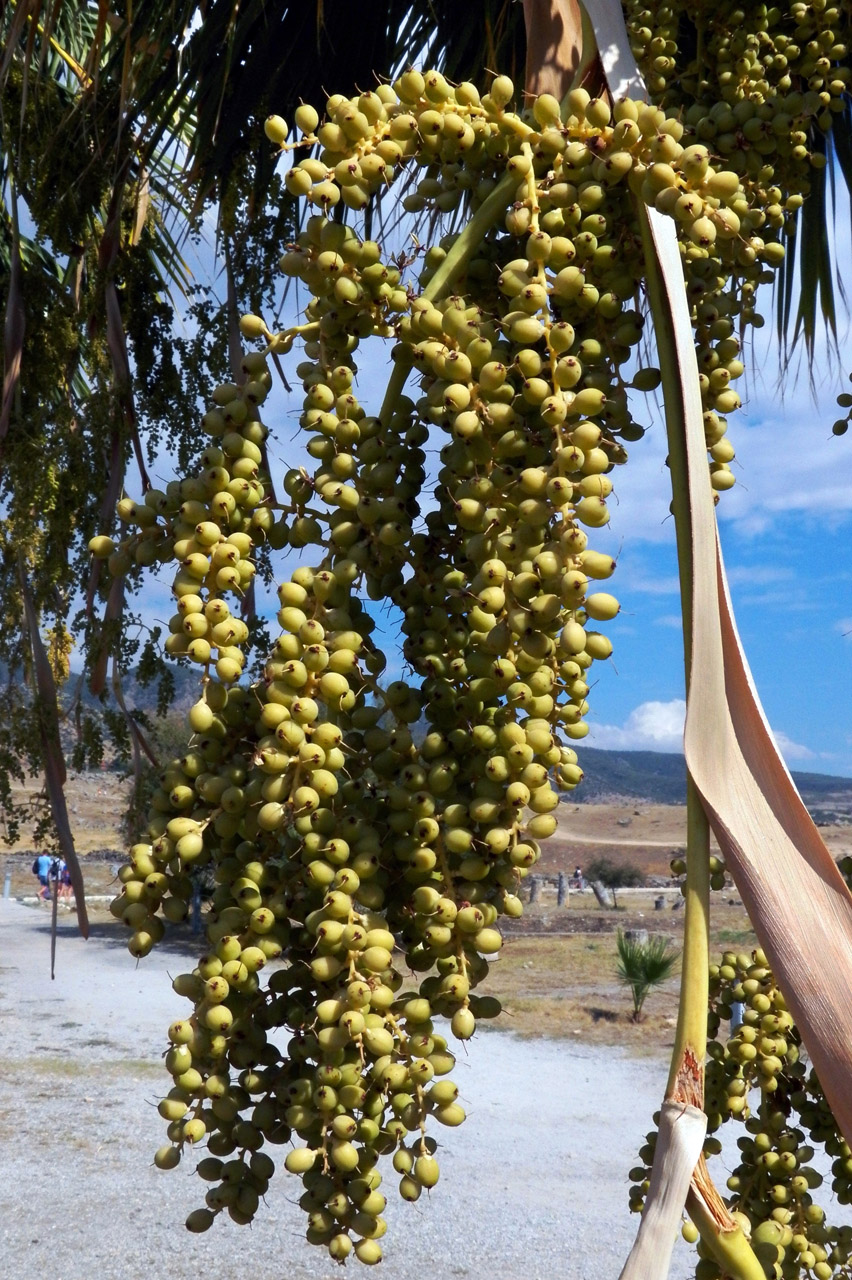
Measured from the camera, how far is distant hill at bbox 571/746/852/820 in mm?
71750

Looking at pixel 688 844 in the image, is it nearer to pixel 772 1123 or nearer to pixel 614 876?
pixel 772 1123

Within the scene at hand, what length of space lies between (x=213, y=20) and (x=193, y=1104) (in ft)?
7.70

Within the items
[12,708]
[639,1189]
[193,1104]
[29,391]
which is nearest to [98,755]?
[12,708]

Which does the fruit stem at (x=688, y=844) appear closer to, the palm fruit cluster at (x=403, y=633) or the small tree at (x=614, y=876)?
the palm fruit cluster at (x=403, y=633)

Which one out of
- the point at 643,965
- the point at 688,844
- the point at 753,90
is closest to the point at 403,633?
the point at 688,844

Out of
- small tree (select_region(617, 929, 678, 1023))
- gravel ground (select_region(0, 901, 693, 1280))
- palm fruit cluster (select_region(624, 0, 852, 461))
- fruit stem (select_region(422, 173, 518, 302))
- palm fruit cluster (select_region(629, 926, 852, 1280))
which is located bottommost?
gravel ground (select_region(0, 901, 693, 1280))

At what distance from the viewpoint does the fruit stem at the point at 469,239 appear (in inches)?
30.6

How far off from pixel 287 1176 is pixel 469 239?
268 inches

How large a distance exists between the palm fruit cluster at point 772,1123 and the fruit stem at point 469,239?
28.2 inches

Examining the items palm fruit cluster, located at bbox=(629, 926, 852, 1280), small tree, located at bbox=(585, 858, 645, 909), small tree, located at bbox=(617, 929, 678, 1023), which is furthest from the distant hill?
palm fruit cluster, located at bbox=(629, 926, 852, 1280)

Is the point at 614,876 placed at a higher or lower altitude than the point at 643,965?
lower

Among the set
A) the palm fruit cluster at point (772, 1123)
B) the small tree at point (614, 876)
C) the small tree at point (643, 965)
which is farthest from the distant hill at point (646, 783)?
the palm fruit cluster at point (772, 1123)

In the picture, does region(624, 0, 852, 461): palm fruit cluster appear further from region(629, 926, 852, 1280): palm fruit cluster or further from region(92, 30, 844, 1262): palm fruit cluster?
region(629, 926, 852, 1280): palm fruit cluster

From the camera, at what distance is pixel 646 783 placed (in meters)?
85.8
